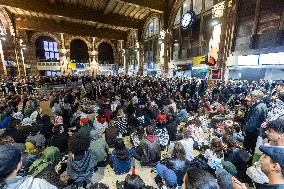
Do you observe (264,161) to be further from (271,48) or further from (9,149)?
(271,48)

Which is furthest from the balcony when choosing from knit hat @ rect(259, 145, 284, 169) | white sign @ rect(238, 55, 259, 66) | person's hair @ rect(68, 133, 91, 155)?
knit hat @ rect(259, 145, 284, 169)

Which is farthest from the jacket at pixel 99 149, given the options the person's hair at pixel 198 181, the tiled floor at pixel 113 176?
the person's hair at pixel 198 181

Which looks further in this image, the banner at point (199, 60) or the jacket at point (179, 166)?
the banner at point (199, 60)

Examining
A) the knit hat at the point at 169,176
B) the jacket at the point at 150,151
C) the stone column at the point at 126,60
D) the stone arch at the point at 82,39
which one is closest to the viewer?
the knit hat at the point at 169,176

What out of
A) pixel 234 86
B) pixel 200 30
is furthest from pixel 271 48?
pixel 200 30

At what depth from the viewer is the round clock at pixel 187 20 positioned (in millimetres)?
17069

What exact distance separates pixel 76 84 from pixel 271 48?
17505 millimetres

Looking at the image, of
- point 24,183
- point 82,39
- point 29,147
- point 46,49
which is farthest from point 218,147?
point 82,39

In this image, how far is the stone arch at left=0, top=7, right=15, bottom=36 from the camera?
19297 mm

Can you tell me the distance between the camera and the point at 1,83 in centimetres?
1450

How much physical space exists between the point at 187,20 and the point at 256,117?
51.6ft

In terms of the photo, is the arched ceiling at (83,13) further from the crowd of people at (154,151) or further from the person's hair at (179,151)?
the person's hair at (179,151)

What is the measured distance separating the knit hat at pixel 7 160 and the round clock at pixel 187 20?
725 inches

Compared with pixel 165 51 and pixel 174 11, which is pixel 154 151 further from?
pixel 174 11
